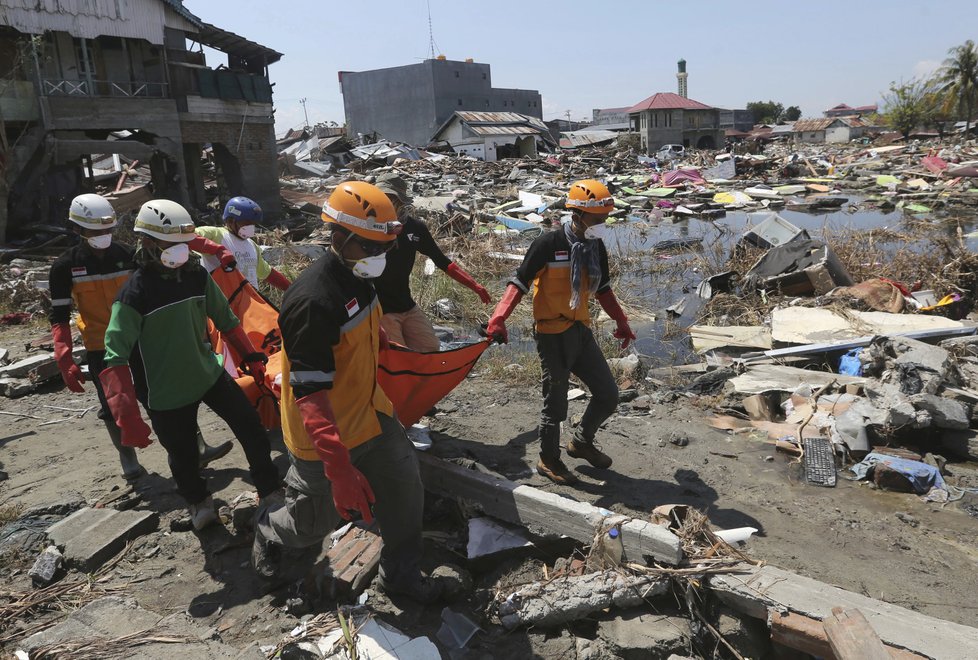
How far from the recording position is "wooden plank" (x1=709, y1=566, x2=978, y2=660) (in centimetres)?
224

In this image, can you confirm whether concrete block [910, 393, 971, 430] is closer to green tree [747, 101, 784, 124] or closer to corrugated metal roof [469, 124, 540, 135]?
corrugated metal roof [469, 124, 540, 135]

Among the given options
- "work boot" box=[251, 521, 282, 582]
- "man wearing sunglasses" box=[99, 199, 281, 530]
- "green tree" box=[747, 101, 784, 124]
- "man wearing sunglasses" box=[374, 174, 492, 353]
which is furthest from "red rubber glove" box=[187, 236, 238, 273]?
"green tree" box=[747, 101, 784, 124]

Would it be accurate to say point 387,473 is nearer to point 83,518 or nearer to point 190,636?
point 190,636

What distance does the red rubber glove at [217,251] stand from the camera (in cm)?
407

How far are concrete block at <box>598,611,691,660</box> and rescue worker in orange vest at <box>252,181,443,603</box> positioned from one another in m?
0.76

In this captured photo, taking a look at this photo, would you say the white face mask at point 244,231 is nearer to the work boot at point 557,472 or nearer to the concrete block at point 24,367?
the work boot at point 557,472

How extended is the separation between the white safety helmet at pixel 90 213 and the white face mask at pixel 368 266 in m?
2.11

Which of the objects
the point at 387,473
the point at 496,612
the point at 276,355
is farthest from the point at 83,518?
the point at 496,612

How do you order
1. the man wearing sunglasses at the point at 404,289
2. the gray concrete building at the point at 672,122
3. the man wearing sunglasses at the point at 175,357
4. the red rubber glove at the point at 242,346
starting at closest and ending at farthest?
the man wearing sunglasses at the point at 175,357 < the red rubber glove at the point at 242,346 < the man wearing sunglasses at the point at 404,289 < the gray concrete building at the point at 672,122

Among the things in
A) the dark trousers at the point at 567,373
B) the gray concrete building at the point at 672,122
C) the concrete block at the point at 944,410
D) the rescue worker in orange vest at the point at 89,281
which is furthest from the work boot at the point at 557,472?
the gray concrete building at the point at 672,122

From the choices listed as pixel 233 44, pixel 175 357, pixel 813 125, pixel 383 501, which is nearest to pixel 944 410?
pixel 383 501

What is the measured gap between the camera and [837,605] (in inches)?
96.2

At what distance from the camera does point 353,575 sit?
2.89 metres

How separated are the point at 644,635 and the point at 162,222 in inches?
112
